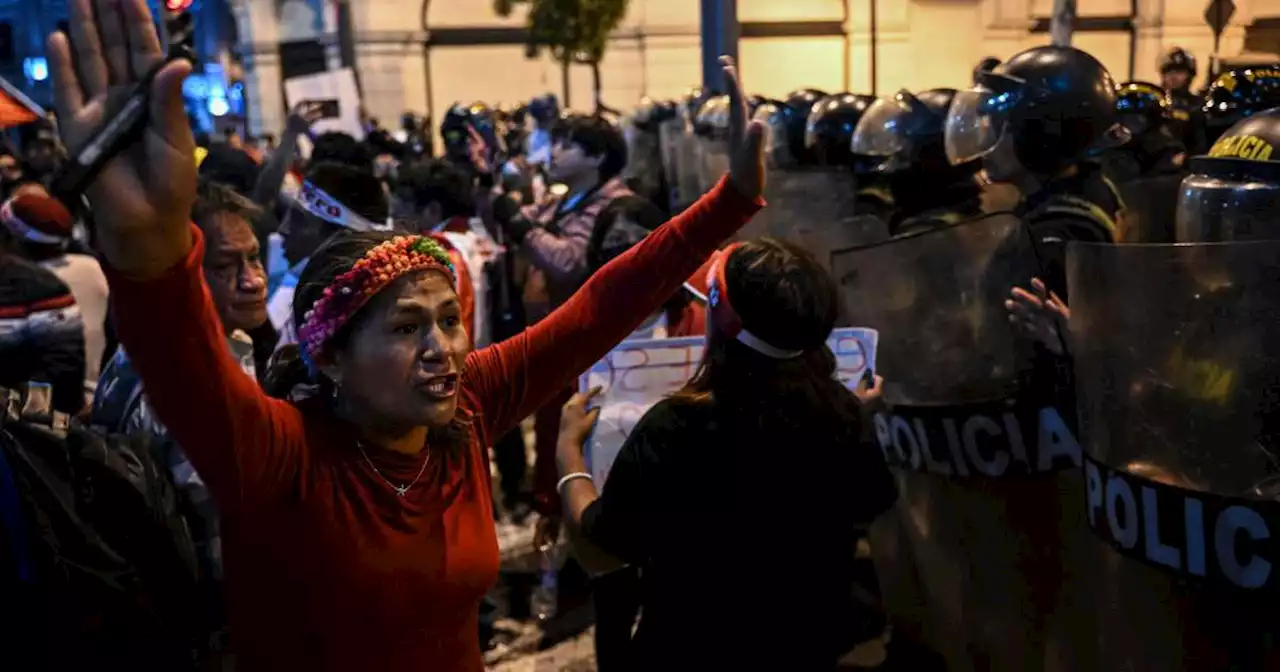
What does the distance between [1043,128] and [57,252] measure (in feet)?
13.3

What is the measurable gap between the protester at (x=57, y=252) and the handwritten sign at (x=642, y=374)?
96.9 inches

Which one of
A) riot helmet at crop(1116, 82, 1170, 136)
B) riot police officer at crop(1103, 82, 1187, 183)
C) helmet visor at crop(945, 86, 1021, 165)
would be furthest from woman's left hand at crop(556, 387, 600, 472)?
riot helmet at crop(1116, 82, 1170, 136)

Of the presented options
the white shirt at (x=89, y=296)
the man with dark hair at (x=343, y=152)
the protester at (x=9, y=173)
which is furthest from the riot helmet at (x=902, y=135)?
the protester at (x=9, y=173)

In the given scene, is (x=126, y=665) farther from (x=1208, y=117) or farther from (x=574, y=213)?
(x=1208, y=117)

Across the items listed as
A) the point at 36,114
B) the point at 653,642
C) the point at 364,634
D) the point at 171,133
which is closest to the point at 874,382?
the point at 653,642

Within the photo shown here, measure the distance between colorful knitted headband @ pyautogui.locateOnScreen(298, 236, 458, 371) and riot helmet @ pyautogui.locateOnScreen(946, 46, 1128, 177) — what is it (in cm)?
280

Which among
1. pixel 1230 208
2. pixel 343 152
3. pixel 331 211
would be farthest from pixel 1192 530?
pixel 343 152

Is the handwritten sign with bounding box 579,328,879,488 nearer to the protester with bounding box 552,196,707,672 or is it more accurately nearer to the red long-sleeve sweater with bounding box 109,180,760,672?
the protester with bounding box 552,196,707,672

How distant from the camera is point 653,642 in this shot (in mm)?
2527

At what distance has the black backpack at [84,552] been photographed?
193 centimetres

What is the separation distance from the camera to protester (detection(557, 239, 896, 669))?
239 cm

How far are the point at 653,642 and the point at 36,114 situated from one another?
8.95 feet

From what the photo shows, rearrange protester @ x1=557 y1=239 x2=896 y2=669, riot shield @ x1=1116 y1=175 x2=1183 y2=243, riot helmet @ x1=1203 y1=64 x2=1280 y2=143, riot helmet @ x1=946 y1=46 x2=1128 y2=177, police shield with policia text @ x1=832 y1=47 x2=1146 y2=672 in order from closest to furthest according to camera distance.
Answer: protester @ x1=557 y1=239 x2=896 y2=669 → police shield with policia text @ x1=832 y1=47 x2=1146 y2=672 → riot helmet @ x1=946 y1=46 x2=1128 y2=177 → riot shield @ x1=1116 y1=175 x2=1183 y2=243 → riot helmet @ x1=1203 y1=64 x2=1280 y2=143

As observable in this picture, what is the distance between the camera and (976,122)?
4.13m
